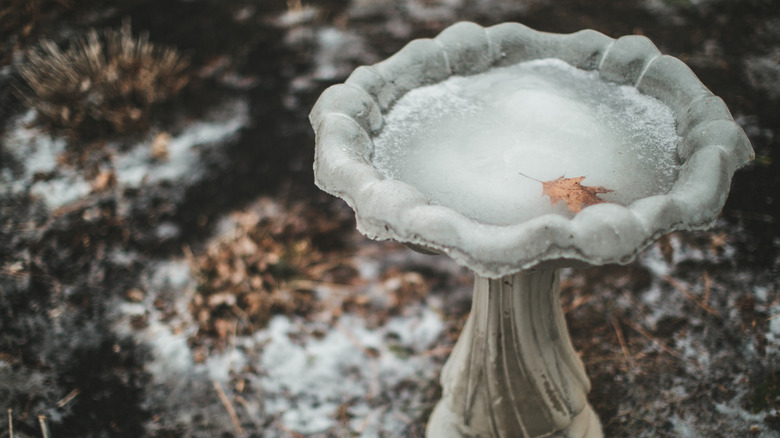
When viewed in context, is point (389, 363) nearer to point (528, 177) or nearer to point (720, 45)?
point (528, 177)

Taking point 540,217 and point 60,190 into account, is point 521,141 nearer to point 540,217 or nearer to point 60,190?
point 540,217

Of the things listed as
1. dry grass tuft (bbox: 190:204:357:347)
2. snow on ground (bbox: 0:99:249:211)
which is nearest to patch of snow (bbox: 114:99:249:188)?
snow on ground (bbox: 0:99:249:211)

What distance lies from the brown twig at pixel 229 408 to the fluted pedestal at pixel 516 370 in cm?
79

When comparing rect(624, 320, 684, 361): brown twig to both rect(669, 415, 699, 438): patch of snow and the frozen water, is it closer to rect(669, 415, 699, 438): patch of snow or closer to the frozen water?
rect(669, 415, 699, 438): patch of snow

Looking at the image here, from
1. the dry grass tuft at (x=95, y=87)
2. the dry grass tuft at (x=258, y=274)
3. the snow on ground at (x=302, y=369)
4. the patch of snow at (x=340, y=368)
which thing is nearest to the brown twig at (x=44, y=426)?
the snow on ground at (x=302, y=369)

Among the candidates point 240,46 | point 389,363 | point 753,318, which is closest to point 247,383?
point 389,363

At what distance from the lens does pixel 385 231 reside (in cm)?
112

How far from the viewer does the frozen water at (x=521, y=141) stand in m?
1.28

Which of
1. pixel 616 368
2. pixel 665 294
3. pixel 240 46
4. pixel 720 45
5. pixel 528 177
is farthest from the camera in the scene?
pixel 240 46

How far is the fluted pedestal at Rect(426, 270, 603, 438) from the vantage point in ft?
5.33

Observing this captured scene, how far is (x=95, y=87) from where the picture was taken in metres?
3.48

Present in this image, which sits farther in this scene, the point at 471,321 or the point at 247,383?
the point at 247,383

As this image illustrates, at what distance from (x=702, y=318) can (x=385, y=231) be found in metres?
1.85

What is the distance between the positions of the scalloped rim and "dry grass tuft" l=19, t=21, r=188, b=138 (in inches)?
99.6
